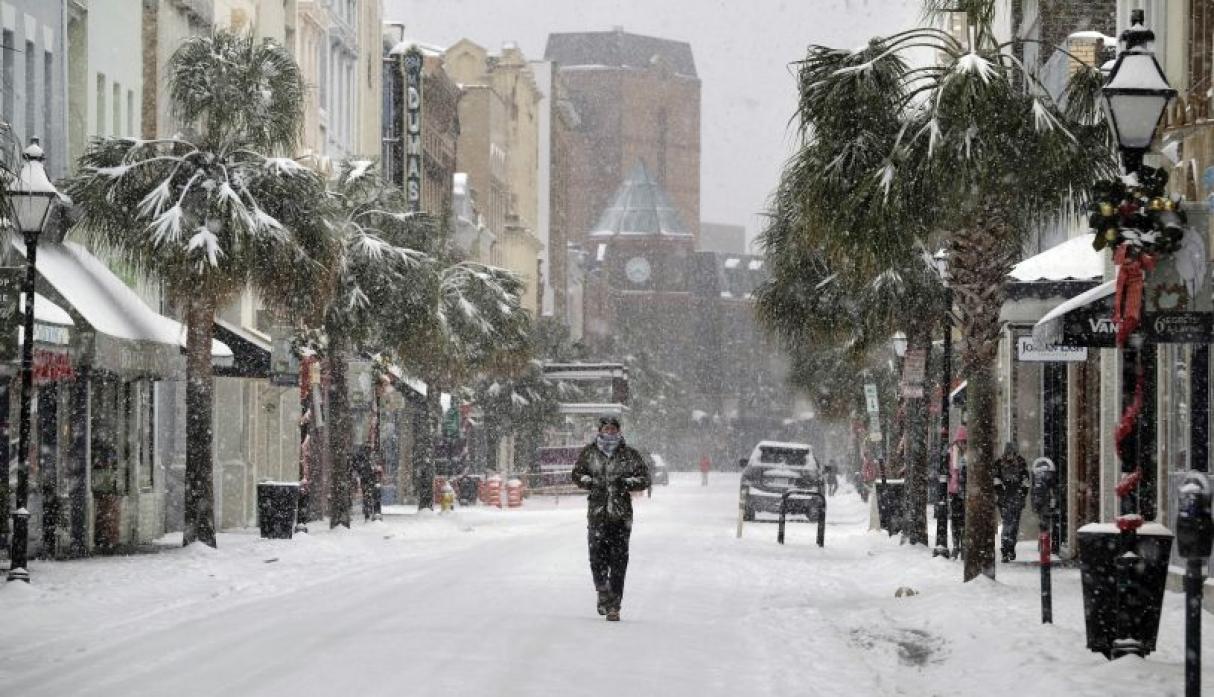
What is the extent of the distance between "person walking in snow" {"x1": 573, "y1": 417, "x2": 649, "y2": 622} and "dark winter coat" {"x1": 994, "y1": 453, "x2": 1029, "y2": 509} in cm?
1195

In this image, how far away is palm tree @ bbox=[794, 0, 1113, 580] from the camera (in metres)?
19.8

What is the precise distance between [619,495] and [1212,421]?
19.8ft

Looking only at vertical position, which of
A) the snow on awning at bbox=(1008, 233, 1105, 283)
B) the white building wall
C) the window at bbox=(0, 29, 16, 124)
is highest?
the white building wall

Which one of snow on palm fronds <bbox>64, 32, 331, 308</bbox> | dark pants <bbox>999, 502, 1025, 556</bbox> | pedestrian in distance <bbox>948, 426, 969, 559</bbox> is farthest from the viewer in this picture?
dark pants <bbox>999, 502, 1025, 556</bbox>

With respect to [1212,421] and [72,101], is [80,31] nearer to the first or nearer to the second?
[72,101]

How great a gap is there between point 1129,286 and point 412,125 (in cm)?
5534

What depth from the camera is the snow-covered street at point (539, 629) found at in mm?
13438

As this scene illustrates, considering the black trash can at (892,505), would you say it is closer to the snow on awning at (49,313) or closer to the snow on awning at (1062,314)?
the snow on awning at (49,313)

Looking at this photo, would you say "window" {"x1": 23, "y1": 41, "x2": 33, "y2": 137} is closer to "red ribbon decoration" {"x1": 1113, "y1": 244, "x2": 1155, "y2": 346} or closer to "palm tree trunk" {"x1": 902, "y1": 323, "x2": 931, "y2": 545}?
"palm tree trunk" {"x1": 902, "y1": 323, "x2": 931, "y2": 545}

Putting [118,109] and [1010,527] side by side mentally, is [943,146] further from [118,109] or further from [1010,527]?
[118,109]

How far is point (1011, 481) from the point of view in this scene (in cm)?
3033

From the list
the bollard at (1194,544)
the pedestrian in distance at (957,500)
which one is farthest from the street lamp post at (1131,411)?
the pedestrian in distance at (957,500)

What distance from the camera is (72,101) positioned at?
33281 millimetres

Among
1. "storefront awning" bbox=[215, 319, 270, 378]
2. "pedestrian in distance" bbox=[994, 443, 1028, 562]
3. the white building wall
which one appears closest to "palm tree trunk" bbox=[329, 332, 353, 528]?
"storefront awning" bbox=[215, 319, 270, 378]
